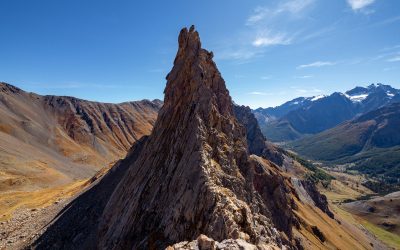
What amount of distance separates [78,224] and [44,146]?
5776 inches

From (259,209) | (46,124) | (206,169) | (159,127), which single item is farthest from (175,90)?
(46,124)

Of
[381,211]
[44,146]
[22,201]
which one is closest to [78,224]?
[22,201]

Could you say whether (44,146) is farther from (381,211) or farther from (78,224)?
(381,211)

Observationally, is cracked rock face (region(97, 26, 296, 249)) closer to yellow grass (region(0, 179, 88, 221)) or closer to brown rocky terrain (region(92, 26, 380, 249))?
brown rocky terrain (region(92, 26, 380, 249))

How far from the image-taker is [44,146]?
135625mm

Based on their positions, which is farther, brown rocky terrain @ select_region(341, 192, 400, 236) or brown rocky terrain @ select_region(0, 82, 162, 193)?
brown rocky terrain @ select_region(341, 192, 400, 236)

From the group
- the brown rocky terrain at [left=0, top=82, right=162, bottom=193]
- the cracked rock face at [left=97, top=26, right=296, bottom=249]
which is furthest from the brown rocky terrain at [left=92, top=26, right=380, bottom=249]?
the brown rocky terrain at [left=0, top=82, right=162, bottom=193]

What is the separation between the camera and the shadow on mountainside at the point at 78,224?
91.1ft

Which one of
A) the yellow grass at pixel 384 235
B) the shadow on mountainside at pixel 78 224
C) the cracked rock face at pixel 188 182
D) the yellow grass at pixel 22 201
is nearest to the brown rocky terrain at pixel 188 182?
the cracked rock face at pixel 188 182

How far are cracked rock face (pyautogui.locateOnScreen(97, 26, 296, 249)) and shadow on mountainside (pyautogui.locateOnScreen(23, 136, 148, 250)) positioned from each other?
4.08m

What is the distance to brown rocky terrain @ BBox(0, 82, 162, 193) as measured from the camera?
87.1 metres

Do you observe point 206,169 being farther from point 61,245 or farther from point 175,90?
point 61,245

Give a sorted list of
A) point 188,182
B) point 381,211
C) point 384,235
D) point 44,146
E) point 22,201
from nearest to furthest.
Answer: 1. point 188,182
2. point 22,201
3. point 384,235
4. point 44,146
5. point 381,211

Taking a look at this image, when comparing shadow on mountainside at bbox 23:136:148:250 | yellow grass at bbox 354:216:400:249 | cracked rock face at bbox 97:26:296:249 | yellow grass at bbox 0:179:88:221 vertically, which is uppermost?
cracked rock face at bbox 97:26:296:249
